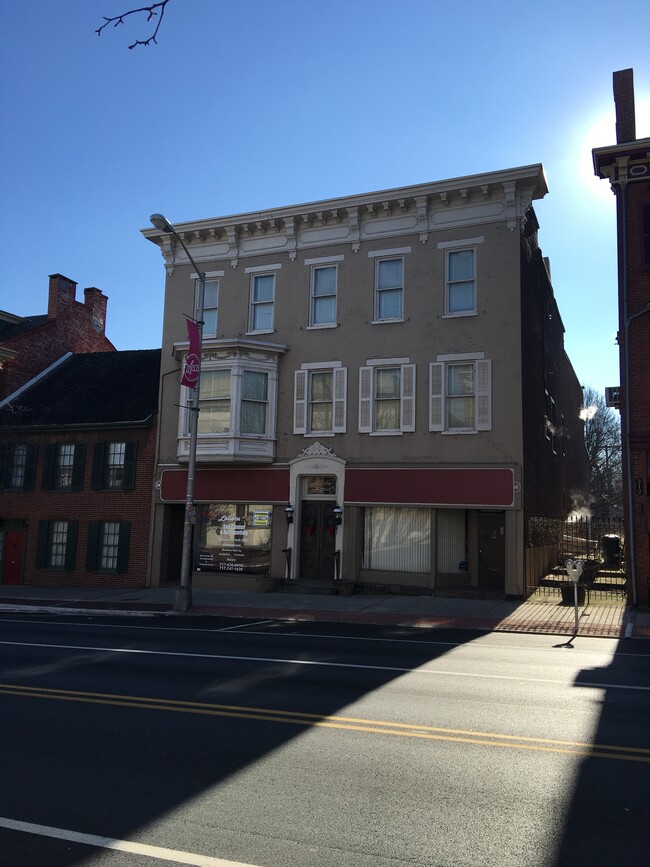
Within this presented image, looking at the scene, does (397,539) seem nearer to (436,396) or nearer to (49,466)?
(436,396)

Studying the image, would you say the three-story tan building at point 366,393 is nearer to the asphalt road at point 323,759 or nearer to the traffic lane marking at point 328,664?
the asphalt road at point 323,759

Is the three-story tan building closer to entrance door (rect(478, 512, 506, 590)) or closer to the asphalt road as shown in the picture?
entrance door (rect(478, 512, 506, 590))

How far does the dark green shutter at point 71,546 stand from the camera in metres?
25.8

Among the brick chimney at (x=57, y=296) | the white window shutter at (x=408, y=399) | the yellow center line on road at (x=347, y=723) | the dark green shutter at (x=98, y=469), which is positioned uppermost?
the brick chimney at (x=57, y=296)

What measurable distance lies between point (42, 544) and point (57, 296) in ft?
38.7

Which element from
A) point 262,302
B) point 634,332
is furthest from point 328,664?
point 262,302

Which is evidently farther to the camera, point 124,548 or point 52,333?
point 52,333

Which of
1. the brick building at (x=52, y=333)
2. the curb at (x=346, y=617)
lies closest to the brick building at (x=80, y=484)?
the brick building at (x=52, y=333)

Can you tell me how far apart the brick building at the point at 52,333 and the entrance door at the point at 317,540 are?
14.3 m

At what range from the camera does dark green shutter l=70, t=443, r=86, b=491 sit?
2616 centimetres

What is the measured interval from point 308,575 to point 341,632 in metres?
7.61

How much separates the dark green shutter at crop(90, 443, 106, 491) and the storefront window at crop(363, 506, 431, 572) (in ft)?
33.4

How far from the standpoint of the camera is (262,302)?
24484 mm

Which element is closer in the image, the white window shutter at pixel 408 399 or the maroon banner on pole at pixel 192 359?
the maroon banner on pole at pixel 192 359
